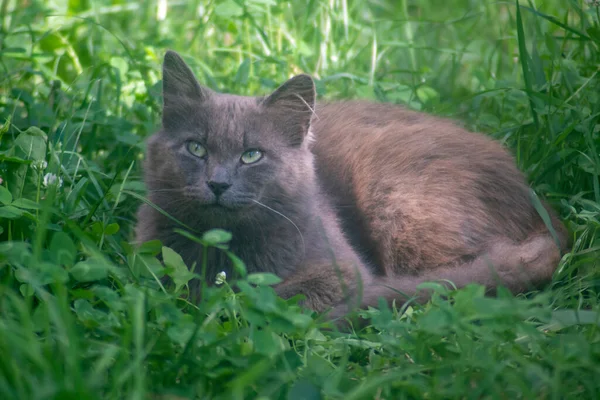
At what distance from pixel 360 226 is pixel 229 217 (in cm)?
84

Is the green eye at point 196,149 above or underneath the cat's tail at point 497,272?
above

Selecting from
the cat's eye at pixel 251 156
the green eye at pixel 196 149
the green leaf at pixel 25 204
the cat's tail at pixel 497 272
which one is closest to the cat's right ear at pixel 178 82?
the green eye at pixel 196 149

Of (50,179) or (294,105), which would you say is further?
(294,105)

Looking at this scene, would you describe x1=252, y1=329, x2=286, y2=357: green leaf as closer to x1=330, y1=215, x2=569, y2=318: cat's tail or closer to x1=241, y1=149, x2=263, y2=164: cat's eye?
x1=330, y1=215, x2=569, y2=318: cat's tail

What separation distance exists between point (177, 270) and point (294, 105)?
3.14ft

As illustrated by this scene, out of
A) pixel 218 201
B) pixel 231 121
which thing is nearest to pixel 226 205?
pixel 218 201

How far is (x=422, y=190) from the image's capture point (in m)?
3.35

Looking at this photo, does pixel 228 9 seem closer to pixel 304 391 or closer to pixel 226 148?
pixel 226 148

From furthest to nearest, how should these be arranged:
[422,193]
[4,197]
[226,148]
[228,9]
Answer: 1. [228,9]
2. [422,193]
3. [226,148]
4. [4,197]

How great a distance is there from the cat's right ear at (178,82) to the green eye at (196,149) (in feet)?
0.77

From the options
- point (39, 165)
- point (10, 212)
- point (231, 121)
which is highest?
point (231, 121)

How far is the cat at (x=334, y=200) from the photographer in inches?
113

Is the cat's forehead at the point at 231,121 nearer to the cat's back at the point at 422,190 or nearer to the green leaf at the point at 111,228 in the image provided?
the green leaf at the point at 111,228

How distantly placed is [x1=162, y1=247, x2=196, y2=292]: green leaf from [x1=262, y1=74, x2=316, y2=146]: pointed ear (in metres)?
0.80
